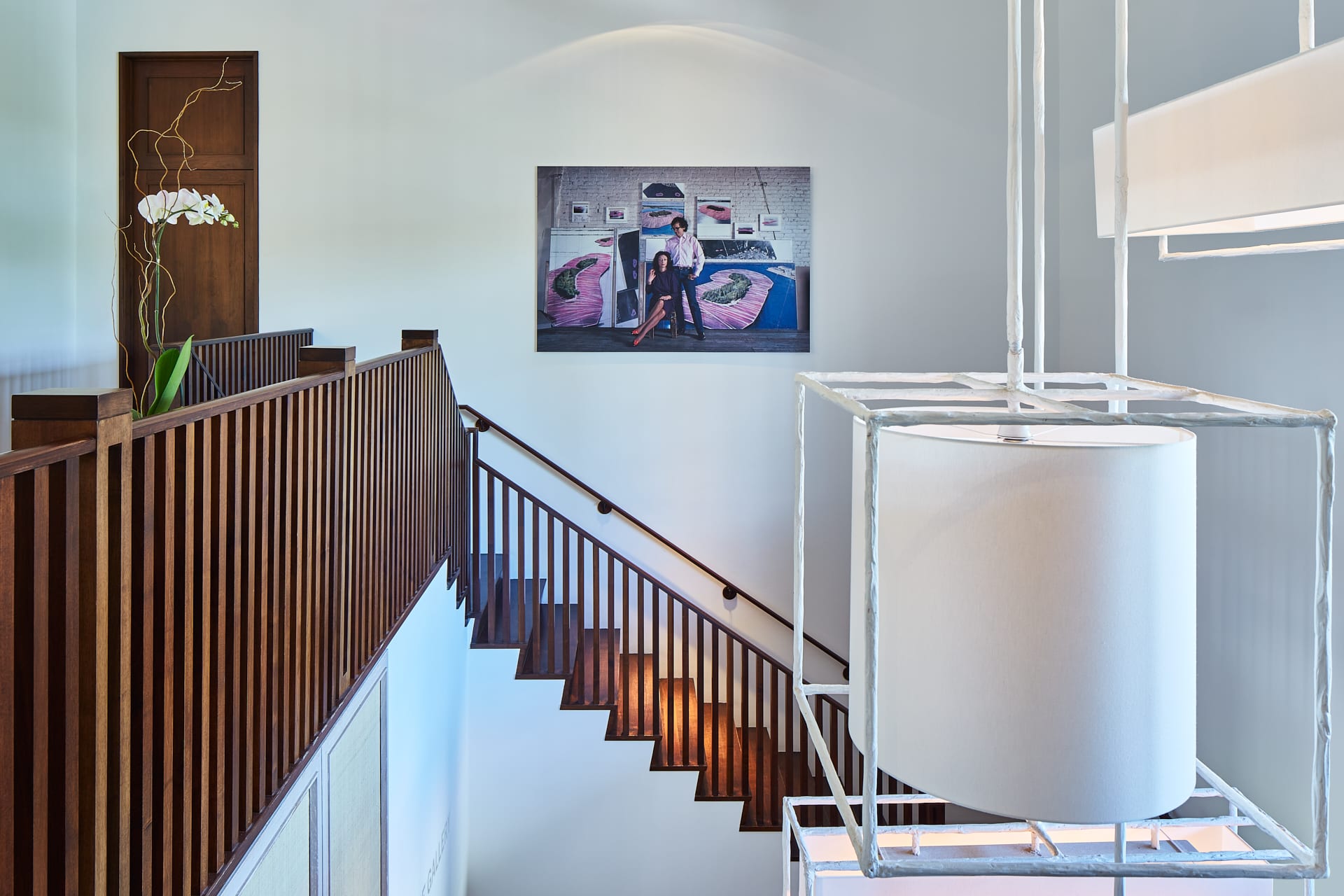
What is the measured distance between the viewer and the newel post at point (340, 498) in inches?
102

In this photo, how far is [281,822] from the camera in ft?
7.26

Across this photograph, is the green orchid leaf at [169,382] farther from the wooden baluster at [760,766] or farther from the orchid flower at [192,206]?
the wooden baluster at [760,766]

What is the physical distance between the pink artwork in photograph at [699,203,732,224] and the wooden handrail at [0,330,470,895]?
2923 mm

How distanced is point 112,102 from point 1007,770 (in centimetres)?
608

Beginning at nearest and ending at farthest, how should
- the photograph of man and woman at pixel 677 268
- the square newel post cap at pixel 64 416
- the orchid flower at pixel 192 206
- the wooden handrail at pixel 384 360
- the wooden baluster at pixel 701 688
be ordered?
the square newel post cap at pixel 64 416
the wooden handrail at pixel 384 360
the orchid flower at pixel 192 206
the wooden baluster at pixel 701 688
the photograph of man and woman at pixel 677 268

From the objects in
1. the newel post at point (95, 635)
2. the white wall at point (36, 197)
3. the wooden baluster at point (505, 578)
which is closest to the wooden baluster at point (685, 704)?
the wooden baluster at point (505, 578)

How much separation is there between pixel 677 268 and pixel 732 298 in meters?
0.37

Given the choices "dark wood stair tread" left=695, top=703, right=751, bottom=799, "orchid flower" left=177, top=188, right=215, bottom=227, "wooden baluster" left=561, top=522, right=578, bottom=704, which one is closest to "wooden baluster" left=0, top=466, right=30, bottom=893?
"orchid flower" left=177, top=188, right=215, bottom=227

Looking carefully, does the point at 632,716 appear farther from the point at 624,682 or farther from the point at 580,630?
the point at 580,630

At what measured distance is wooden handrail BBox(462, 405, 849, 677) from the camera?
18.1 feet

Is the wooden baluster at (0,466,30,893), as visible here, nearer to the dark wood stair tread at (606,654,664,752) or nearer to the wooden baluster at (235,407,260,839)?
the wooden baluster at (235,407,260,839)

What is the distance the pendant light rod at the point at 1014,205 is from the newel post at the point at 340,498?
81.3 inches


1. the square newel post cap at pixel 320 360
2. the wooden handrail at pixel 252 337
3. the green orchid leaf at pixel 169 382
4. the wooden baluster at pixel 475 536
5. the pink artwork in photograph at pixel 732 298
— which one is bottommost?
the wooden baluster at pixel 475 536

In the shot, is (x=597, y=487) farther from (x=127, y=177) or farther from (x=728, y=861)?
(x=127, y=177)
